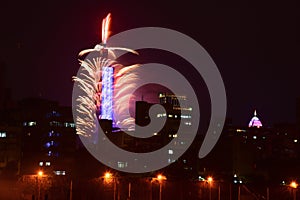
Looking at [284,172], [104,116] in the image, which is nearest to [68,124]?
[104,116]

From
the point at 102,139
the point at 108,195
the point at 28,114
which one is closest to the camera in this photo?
the point at 108,195

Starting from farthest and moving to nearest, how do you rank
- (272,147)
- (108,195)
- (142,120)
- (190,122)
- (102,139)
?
(190,122) < (142,120) < (272,147) < (102,139) < (108,195)

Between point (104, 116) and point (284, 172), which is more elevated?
point (104, 116)

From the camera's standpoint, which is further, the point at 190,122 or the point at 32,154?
the point at 190,122

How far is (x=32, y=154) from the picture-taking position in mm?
43500

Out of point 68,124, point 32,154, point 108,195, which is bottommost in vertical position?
point 108,195

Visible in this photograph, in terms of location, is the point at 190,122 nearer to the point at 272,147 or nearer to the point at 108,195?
the point at 272,147

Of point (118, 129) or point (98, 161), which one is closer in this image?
point (98, 161)

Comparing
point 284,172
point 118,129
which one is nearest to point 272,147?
point 284,172

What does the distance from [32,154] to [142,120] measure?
13.5m

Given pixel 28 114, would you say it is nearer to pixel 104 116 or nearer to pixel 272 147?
pixel 104 116

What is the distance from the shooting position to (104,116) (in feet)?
120

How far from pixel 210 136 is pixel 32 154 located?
16.8m

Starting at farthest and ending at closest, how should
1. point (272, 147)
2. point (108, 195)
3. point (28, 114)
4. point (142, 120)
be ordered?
point (142, 120), point (28, 114), point (272, 147), point (108, 195)
